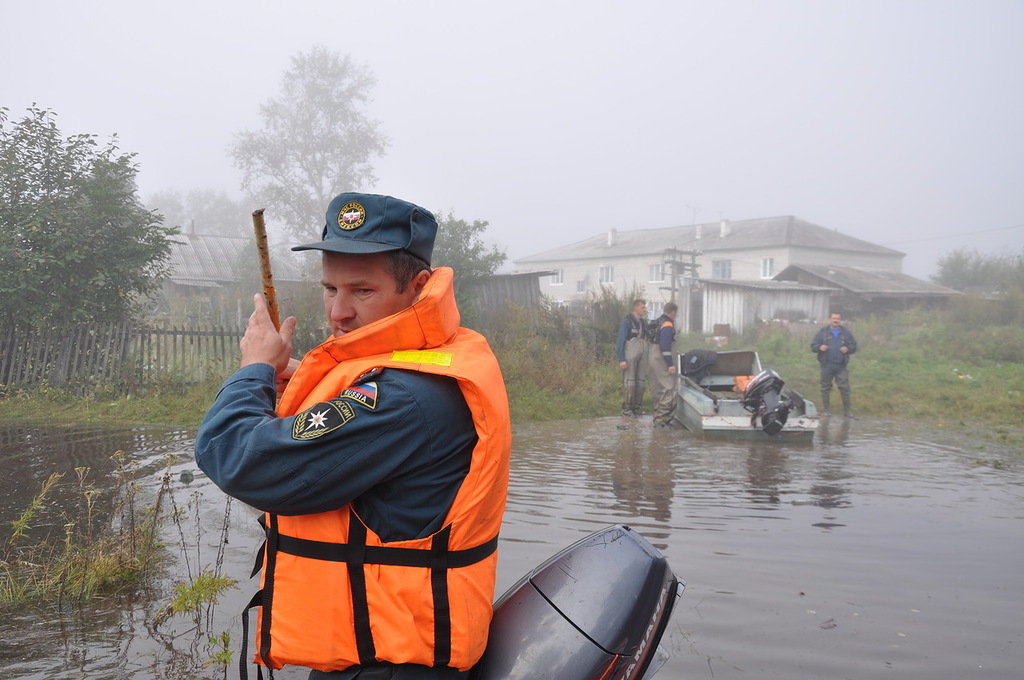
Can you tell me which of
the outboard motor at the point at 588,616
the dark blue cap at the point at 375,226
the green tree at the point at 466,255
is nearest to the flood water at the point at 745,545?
the outboard motor at the point at 588,616

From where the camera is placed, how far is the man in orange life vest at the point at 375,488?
171 centimetres

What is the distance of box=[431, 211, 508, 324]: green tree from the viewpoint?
2108cm

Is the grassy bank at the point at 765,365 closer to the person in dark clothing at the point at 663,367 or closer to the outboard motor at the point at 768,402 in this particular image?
the person in dark clothing at the point at 663,367

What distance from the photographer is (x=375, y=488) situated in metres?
1.78

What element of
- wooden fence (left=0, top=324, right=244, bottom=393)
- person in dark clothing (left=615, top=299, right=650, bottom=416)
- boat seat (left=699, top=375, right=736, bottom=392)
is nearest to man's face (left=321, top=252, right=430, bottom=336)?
wooden fence (left=0, top=324, right=244, bottom=393)

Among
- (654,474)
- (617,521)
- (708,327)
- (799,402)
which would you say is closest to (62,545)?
(617,521)

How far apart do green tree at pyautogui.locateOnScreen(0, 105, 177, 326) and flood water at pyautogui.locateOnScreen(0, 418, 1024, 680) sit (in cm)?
383

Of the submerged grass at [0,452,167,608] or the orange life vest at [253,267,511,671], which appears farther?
the submerged grass at [0,452,167,608]

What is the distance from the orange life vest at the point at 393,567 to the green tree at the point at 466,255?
61.7 feet

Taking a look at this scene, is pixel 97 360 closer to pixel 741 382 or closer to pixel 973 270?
pixel 741 382

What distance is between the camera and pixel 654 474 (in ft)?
30.3

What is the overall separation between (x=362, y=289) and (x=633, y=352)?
42.8 feet

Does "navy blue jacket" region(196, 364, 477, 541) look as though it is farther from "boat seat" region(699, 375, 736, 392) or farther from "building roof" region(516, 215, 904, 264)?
"building roof" region(516, 215, 904, 264)

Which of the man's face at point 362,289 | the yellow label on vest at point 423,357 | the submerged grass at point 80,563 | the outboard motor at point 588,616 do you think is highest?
the man's face at point 362,289
